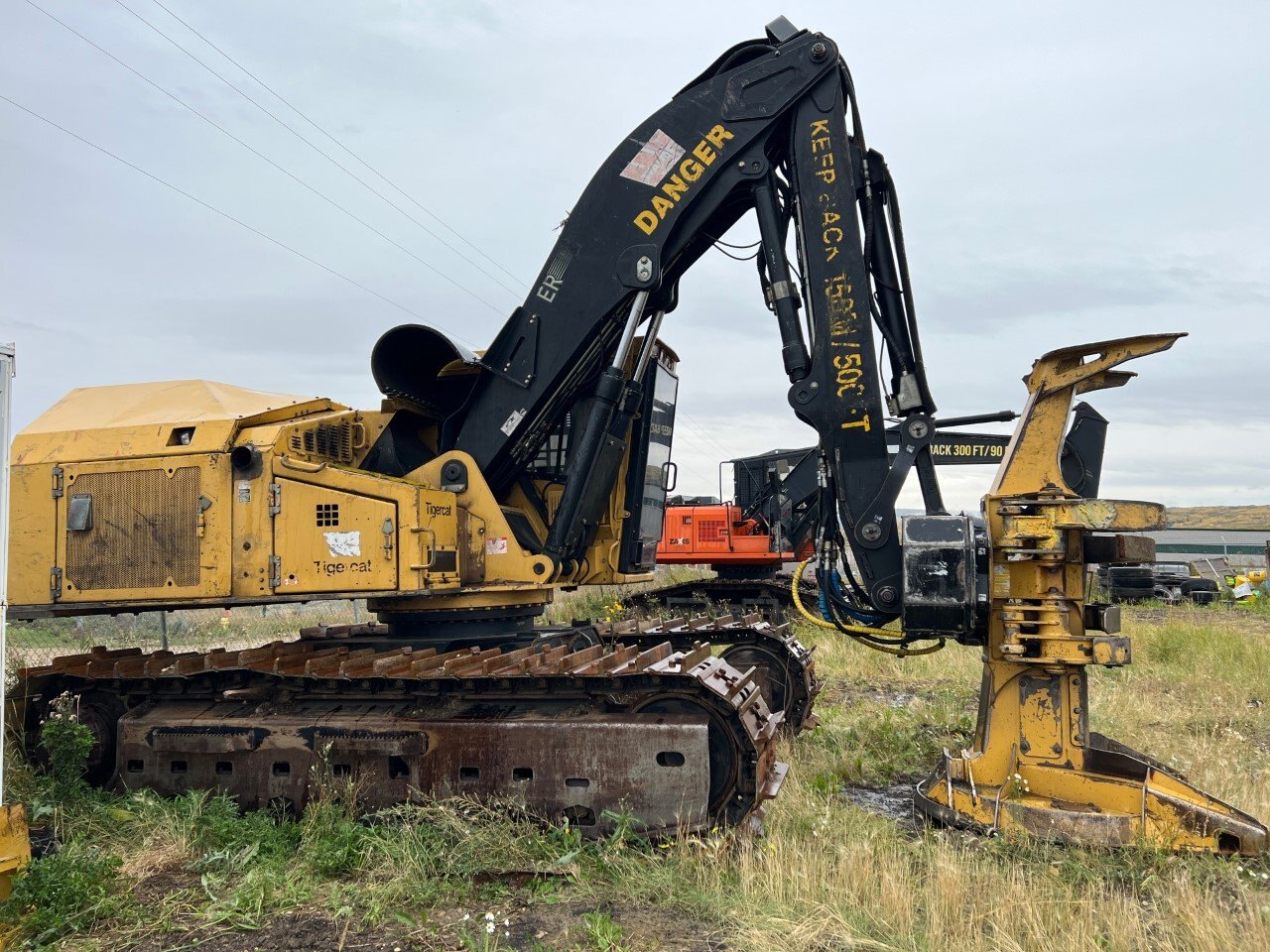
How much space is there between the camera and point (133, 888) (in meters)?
4.89

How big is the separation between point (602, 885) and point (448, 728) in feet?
4.53

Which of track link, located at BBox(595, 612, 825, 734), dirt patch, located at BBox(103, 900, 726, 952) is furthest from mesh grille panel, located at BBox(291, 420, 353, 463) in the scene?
dirt patch, located at BBox(103, 900, 726, 952)

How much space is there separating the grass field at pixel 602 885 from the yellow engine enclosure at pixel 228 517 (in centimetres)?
129

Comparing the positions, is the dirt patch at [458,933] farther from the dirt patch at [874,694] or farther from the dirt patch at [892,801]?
the dirt patch at [874,694]

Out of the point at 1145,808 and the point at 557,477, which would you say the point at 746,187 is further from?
the point at 1145,808

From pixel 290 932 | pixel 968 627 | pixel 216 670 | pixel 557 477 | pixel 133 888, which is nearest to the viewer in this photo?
pixel 290 932

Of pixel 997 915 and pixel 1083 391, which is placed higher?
pixel 1083 391

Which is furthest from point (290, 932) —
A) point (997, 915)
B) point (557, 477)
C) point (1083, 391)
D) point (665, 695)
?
point (1083, 391)

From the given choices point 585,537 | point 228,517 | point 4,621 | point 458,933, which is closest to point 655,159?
point 585,537

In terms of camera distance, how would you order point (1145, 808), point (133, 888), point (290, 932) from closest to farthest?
point (290, 932) < point (133, 888) < point (1145, 808)

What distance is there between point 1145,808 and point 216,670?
5423mm

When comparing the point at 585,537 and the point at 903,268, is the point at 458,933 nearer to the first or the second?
the point at 585,537

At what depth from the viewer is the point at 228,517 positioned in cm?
646

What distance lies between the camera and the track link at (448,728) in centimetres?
545
